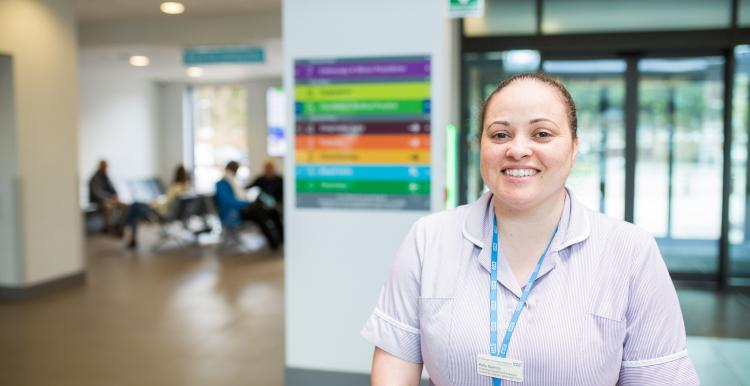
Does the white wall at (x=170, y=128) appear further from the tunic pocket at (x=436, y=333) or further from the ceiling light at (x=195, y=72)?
the tunic pocket at (x=436, y=333)

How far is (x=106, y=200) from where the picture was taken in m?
11.0

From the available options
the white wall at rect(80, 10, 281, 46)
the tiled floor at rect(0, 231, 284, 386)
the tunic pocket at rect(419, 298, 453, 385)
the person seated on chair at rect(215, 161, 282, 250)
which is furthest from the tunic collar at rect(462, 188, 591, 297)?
the person seated on chair at rect(215, 161, 282, 250)

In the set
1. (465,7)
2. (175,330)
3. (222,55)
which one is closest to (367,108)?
(465,7)

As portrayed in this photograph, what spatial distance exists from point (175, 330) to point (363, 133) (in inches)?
104

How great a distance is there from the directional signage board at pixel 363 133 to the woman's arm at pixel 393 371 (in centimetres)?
197

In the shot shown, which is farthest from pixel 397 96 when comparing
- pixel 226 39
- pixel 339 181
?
pixel 226 39

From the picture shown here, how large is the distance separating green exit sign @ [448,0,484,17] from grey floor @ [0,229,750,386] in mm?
2014

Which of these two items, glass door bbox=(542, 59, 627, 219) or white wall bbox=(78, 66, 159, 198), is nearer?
glass door bbox=(542, 59, 627, 219)

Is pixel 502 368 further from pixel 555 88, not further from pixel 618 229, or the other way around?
pixel 555 88

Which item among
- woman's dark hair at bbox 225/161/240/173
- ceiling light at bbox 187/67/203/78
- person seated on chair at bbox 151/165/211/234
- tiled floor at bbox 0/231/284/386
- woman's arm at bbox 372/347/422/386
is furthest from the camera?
ceiling light at bbox 187/67/203/78

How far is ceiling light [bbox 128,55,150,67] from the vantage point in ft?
34.4

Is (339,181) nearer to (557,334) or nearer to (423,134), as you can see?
(423,134)

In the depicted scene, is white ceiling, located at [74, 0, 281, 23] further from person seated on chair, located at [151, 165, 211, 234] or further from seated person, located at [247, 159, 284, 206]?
seated person, located at [247, 159, 284, 206]

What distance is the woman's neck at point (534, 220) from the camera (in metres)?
1.34
